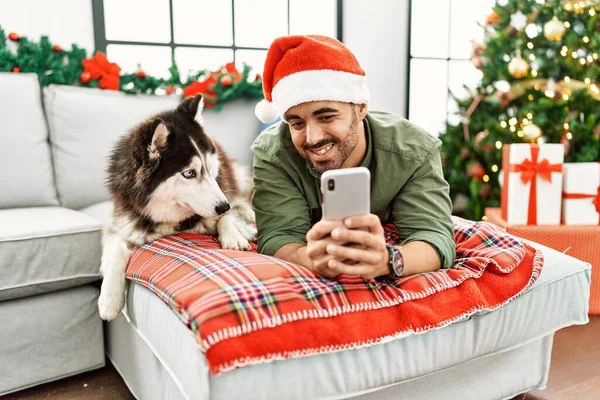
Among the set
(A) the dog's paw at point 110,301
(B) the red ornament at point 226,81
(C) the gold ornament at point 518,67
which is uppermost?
(C) the gold ornament at point 518,67

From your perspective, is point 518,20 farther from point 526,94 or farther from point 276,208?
point 276,208

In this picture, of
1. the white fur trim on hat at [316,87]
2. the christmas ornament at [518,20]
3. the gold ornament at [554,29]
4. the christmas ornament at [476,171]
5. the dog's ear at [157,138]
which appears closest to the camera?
the white fur trim on hat at [316,87]

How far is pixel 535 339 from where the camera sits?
4.34 ft

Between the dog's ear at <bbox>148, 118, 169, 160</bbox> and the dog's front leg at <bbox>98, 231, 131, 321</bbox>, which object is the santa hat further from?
the dog's front leg at <bbox>98, 231, 131, 321</bbox>

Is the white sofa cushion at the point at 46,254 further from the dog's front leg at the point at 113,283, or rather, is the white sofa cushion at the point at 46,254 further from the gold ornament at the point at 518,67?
the gold ornament at the point at 518,67

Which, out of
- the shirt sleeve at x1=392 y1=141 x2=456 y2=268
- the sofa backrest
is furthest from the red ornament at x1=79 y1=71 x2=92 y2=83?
the shirt sleeve at x1=392 y1=141 x2=456 y2=268

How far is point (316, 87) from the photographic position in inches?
47.2

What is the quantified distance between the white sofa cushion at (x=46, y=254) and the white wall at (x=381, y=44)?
105 inches

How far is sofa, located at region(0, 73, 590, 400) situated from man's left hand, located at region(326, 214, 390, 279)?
18 cm

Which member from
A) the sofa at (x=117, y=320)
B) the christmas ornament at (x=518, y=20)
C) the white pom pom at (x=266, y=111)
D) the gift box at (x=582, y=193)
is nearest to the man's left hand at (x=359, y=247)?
the sofa at (x=117, y=320)

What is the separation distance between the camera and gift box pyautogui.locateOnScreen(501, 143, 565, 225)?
219 centimetres

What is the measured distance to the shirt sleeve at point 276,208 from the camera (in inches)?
52.4

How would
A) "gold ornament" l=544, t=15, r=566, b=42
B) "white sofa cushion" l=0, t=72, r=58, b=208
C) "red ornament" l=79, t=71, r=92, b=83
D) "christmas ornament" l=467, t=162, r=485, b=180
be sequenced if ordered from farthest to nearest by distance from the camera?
"christmas ornament" l=467, t=162, r=485, b=180, "gold ornament" l=544, t=15, r=566, b=42, "red ornament" l=79, t=71, r=92, b=83, "white sofa cushion" l=0, t=72, r=58, b=208

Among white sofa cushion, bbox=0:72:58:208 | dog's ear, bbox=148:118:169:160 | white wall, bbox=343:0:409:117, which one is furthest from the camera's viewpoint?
white wall, bbox=343:0:409:117
